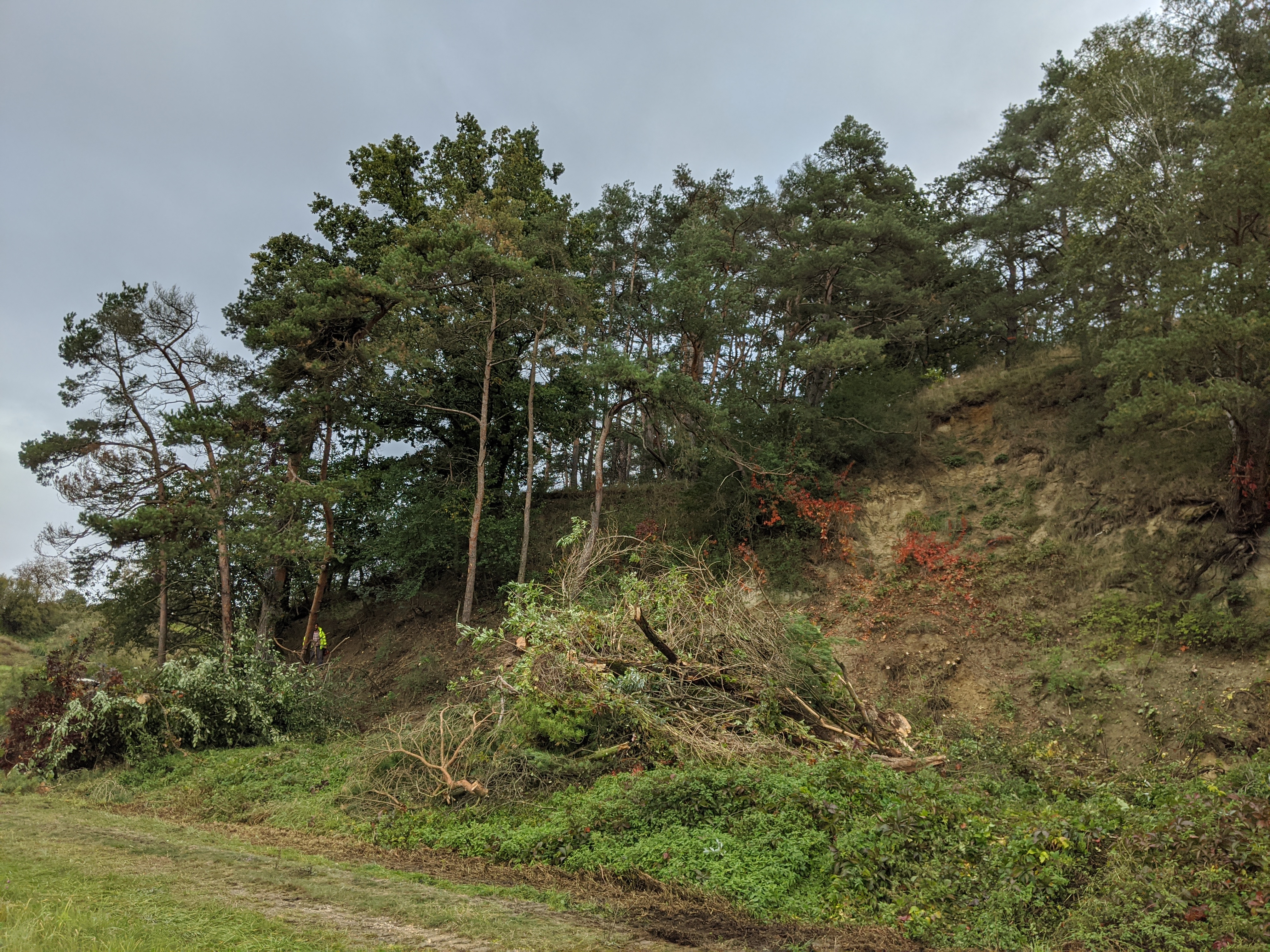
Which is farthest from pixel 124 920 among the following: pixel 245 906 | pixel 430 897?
pixel 430 897

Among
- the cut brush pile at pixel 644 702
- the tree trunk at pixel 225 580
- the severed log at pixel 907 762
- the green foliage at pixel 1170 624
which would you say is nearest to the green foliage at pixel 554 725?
the cut brush pile at pixel 644 702

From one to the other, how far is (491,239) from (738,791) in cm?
1504

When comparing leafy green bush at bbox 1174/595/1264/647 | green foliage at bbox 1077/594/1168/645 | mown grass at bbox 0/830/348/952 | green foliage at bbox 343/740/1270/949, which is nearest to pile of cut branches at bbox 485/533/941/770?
green foliage at bbox 343/740/1270/949

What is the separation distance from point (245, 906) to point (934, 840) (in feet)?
16.5

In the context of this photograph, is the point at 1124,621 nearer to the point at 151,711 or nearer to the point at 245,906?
the point at 245,906

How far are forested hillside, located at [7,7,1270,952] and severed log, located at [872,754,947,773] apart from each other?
0.39ft

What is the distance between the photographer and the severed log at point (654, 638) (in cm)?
821

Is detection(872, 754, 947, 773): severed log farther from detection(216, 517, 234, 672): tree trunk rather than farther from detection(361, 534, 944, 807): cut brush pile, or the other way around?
detection(216, 517, 234, 672): tree trunk

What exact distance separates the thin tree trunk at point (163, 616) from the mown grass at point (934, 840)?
10939 millimetres

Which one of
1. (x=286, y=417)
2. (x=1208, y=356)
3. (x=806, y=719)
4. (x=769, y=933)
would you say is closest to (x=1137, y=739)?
(x=806, y=719)

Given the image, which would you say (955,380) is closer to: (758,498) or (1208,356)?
(758,498)

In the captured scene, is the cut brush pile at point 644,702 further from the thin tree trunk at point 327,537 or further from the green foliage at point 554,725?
the thin tree trunk at point 327,537

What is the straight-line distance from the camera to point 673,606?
9.45m

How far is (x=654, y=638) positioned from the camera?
27.8 ft
